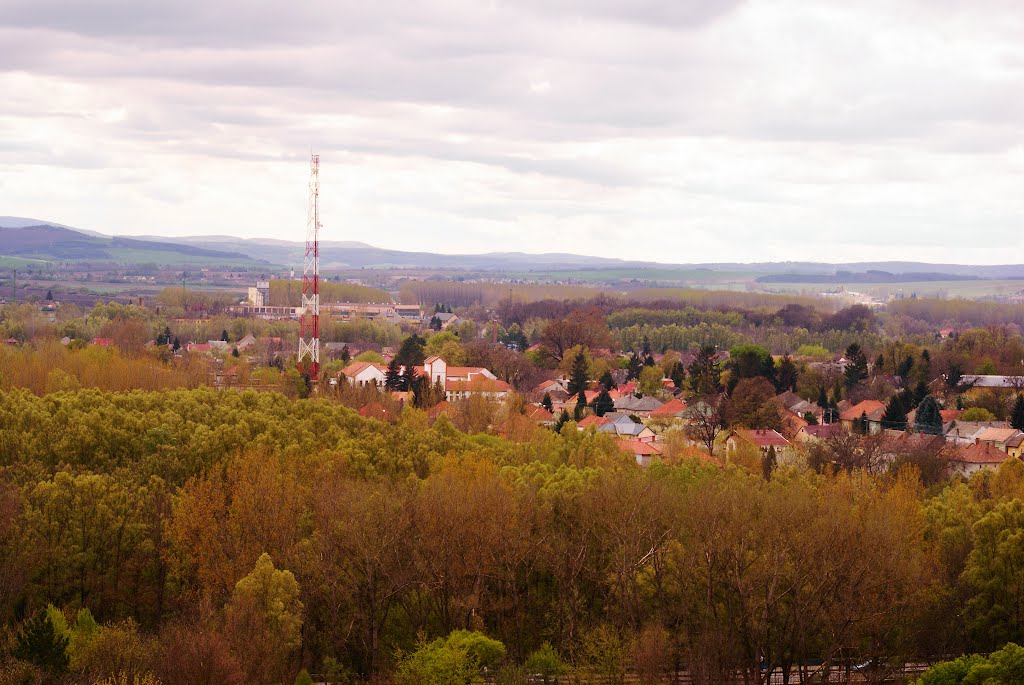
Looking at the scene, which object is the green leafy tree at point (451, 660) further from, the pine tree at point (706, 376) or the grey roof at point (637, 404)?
the grey roof at point (637, 404)

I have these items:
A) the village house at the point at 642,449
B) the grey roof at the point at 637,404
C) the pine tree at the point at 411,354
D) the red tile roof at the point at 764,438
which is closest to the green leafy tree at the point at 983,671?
the village house at the point at 642,449

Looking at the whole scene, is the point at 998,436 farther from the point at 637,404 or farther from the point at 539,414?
the point at 637,404

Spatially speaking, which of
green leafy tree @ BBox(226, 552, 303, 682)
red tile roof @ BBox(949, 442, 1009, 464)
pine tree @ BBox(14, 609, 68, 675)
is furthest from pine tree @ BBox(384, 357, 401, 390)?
pine tree @ BBox(14, 609, 68, 675)

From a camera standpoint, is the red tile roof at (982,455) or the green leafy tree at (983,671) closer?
the green leafy tree at (983,671)

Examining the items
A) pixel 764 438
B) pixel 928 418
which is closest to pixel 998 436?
pixel 928 418

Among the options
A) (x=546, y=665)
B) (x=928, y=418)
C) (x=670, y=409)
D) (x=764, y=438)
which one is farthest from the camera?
(x=670, y=409)

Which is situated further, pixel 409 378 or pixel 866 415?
pixel 409 378

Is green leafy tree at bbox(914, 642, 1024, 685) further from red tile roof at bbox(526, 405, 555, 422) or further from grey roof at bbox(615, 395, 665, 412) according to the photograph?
grey roof at bbox(615, 395, 665, 412)

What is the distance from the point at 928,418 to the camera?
67312mm

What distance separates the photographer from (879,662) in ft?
102

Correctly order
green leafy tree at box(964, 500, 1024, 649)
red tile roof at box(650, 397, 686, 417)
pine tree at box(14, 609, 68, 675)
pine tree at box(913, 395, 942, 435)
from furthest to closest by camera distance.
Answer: red tile roof at box(650, 397, 686, 417)
pine tree at box(913, 395, 942, 435)
green leafy tree at box(964, 500, 1024, 649)
pine tree at box(14, 609, 68, 675)

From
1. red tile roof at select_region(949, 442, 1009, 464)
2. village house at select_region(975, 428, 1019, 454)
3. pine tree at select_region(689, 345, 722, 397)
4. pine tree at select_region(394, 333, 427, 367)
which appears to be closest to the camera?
red tile roof at select_region(949, 442, 1009, 464)

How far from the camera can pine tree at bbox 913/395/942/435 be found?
66438 mm

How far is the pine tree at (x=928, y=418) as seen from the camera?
66438 mm
